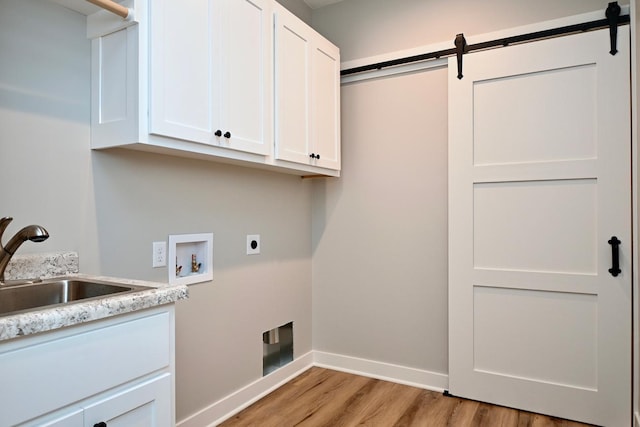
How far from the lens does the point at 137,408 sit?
50.8 inches

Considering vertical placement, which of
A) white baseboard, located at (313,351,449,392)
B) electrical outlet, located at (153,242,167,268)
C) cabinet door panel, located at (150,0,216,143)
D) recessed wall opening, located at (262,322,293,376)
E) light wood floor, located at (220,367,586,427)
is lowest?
light wood floor, located at (220,367,586,427)

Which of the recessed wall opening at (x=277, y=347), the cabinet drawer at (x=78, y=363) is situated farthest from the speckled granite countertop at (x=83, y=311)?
the recessed wall opening at (x=277, y=347)

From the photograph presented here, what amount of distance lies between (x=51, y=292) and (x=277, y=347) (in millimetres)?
1660

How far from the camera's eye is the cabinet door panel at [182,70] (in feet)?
5.44

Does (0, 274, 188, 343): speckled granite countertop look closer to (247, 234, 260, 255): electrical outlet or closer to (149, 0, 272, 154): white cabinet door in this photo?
(149, 0, 272, 154): white cabinet door

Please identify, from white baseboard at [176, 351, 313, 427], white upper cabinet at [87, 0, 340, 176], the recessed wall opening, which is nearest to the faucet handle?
white upper cabinet at [87, 0, 340, 176]

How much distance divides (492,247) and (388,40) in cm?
159

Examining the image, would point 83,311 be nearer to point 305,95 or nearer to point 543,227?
point 305,95

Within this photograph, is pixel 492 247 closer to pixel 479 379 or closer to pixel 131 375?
pixel 479 379

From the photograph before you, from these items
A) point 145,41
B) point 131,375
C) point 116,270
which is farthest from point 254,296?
point 145,41

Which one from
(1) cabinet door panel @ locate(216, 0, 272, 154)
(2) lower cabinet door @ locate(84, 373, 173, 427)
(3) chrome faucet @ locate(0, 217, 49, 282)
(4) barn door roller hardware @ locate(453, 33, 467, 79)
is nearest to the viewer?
(2) lower cabinet door @ locate(84, 373, 173, 427)

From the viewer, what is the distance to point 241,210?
2557mm

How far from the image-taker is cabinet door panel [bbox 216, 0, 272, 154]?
6.51 feet

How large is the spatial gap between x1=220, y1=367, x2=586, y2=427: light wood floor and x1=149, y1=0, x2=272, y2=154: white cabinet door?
151 centimetres
